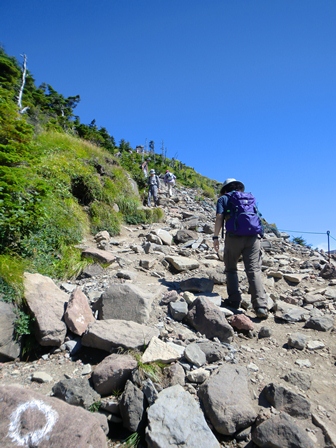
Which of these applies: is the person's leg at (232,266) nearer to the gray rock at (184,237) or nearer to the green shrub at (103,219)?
the gray rock at (184,237)

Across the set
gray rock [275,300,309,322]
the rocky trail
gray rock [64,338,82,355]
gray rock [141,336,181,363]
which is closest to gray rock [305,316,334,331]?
the rocky trail

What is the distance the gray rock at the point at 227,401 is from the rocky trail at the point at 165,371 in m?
0.01

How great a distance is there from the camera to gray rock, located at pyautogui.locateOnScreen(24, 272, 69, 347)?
3465 millimetres

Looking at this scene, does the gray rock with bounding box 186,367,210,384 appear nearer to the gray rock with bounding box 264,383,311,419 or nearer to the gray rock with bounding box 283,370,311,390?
the gray rock with bounding box 264,383,311,419

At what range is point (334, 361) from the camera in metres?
3.67

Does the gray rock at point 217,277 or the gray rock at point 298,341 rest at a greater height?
the gray rock at point 217,277

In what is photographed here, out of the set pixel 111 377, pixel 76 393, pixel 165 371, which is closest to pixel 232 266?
pixel 165 371

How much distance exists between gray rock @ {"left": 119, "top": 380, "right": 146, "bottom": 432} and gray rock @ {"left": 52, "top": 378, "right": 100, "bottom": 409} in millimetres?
314

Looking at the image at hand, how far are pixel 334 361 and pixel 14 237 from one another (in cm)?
516

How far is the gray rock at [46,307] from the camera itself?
3.46 m

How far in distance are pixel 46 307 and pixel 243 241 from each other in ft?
10.1

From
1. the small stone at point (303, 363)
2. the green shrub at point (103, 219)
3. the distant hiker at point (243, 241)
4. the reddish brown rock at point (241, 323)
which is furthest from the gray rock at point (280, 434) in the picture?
the green shrub at point (103, 219)

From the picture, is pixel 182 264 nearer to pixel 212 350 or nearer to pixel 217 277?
pixel 217 277

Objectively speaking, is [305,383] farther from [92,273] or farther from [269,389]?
[92,273]
